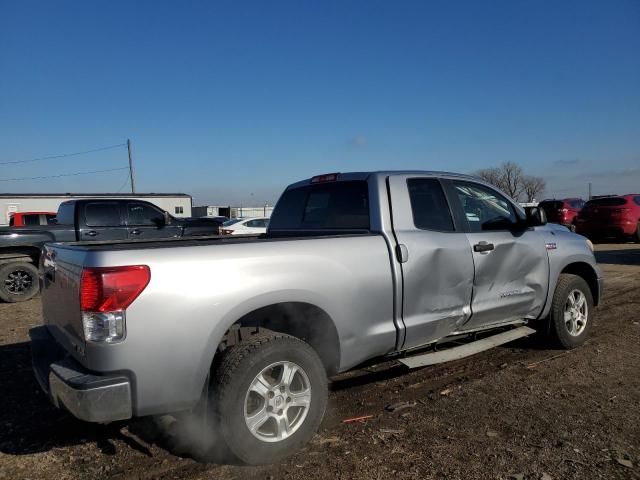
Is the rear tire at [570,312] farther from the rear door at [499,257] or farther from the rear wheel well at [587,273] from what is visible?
the rear door at [499,257]

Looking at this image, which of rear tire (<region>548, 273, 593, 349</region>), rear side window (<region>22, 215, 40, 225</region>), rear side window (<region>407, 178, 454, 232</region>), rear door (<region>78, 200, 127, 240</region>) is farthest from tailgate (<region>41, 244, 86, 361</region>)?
rear side window (<region>22, 215, 40, 225</region>)

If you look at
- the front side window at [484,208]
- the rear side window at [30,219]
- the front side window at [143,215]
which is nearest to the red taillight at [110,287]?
the front side window at [484,208]

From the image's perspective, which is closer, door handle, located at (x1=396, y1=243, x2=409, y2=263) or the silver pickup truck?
the silver pickup truck

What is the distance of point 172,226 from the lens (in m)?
10.9

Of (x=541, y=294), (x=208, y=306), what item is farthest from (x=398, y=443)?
(x=541, y=294)

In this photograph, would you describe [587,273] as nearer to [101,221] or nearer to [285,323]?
[285,323]

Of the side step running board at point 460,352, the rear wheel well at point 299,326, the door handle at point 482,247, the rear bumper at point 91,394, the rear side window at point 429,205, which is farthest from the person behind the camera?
the door handle at point 482,247

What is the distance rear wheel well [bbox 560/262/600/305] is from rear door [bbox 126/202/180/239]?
789cm

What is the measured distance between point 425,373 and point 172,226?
7.66 m

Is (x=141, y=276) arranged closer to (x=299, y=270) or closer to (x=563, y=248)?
(x=299, y=270)

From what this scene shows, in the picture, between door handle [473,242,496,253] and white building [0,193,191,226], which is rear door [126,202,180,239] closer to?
door handle [473,242,496,253]

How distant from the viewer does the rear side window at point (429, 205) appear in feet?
13.4

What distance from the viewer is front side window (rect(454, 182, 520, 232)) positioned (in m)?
4.50

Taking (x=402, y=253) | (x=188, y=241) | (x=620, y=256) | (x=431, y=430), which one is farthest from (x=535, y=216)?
(x=620, y=256)
